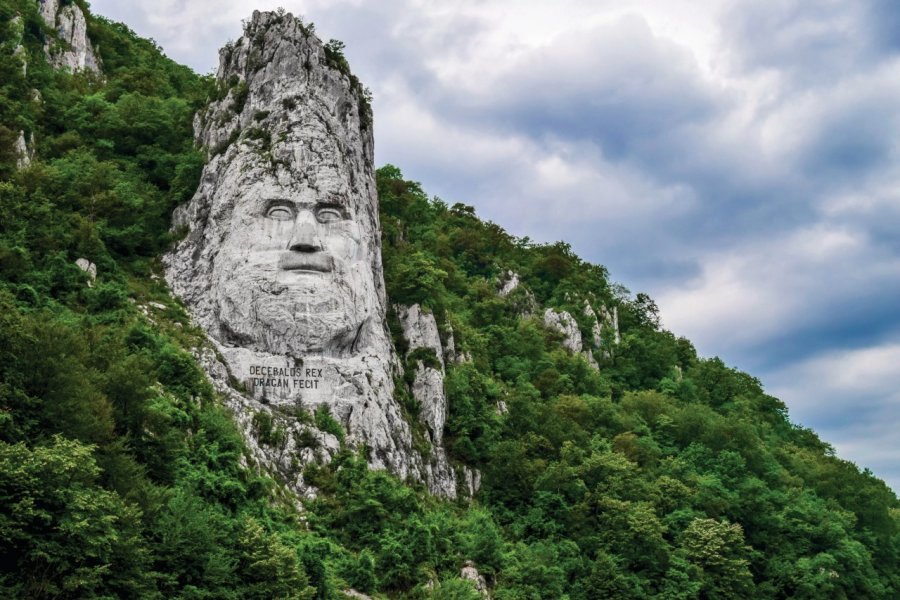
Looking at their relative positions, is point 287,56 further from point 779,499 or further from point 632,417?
point 779,499

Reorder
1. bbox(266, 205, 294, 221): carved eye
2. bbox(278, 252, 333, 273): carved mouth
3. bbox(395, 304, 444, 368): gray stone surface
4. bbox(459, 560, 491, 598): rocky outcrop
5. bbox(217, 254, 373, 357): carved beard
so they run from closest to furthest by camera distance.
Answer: bbox(459, 560, 491, 598): rocky outcrop < bbox(217, 254, 373, 357): carved beard < bbox(278, 252, 333, 273): carved mouth < bbox(266, 205, 294, 221): carved eye < bbox(395, 304, 444, 368): gray stone surface

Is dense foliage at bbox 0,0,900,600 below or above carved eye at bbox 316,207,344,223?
below

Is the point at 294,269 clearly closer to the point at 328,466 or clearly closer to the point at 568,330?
the point at 328,466

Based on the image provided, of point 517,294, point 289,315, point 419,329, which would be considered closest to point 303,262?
point 289,315

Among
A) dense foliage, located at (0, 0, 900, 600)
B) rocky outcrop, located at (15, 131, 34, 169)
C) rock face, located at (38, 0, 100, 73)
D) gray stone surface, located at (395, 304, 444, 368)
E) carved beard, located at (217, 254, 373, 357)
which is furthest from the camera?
rock face, located at (38, 0, 100, 73)

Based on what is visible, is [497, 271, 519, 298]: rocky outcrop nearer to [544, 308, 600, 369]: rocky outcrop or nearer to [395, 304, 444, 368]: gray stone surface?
[544, 308, 600, 369]: rocky outcrop

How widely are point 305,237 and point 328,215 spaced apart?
185cm

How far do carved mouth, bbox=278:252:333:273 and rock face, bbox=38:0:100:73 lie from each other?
98.1 ft

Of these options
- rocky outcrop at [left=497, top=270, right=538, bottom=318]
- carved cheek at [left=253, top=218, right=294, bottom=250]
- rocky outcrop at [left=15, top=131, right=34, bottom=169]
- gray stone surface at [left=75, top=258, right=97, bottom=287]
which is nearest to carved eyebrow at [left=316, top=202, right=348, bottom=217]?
carved cheek at [left=253, top=218, right=294, bottom=250]

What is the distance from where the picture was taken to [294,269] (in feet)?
124

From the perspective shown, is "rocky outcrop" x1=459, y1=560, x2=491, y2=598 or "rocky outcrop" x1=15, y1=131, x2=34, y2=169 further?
"rocky outcrop" x1=15, y1=131, x2=34, y2=169

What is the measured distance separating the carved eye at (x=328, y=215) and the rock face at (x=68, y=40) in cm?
2856

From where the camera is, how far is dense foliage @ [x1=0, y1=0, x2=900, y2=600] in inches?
827

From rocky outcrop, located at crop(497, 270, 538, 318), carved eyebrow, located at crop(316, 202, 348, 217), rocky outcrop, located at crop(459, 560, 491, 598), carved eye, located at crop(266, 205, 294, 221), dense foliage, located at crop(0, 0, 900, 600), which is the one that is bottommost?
rocky outcrop, located at crop(459, 560, 491, 598)
